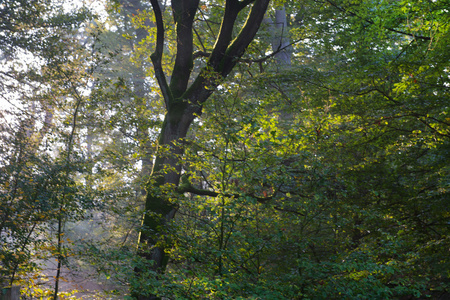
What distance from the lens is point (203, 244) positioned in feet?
14.7

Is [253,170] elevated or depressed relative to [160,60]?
depressed

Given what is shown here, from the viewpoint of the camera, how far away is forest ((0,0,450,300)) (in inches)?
175

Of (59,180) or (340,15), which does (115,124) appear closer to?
(59,180)

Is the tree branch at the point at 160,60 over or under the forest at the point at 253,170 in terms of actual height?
over

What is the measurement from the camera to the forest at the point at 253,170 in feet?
14.5

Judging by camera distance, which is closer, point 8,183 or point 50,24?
point 8,183

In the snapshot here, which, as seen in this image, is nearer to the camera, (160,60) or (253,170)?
(253,170)

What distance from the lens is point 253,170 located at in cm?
444

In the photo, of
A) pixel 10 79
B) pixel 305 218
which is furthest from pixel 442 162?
pixel 10 79

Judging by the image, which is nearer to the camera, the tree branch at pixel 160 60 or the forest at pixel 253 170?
the forest at pixel 253 170

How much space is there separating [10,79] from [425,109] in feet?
32.1

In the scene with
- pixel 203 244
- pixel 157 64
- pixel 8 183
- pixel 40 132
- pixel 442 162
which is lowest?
pixel 203 244

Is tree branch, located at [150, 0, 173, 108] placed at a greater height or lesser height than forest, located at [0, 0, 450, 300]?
greater

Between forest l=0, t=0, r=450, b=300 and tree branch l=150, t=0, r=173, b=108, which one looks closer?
forest l=0, t=0, r=450, b=300
